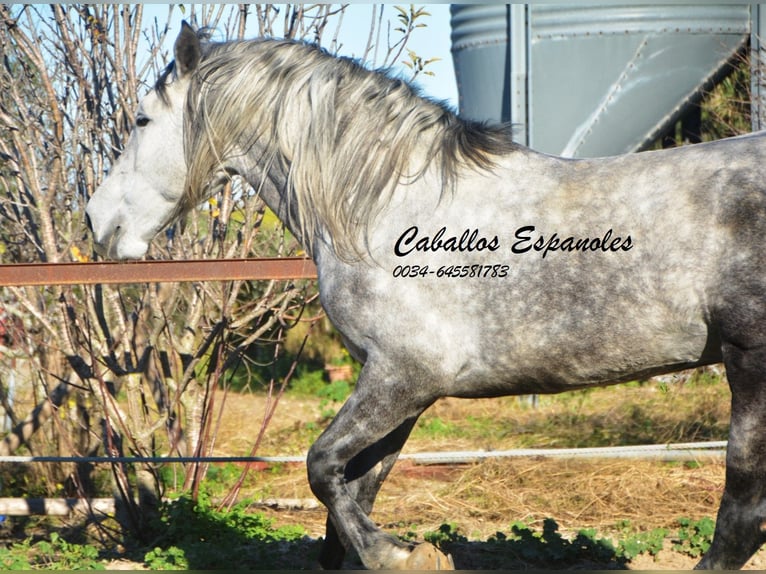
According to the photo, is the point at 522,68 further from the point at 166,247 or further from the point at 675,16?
the point at 166,247

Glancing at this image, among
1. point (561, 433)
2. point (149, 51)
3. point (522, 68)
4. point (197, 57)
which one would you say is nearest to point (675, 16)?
point (522, 68)

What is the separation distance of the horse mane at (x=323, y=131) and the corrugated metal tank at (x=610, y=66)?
14.4 feet

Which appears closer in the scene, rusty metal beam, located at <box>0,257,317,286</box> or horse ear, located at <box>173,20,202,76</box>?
horse ear, located at <box>173,20,202,76</box>

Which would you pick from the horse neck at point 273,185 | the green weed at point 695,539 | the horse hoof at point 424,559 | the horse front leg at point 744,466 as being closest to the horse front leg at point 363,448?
the horse hoof at point 424,559

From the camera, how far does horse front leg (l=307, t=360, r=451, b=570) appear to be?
2775 millimetres

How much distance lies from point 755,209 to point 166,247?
313cm

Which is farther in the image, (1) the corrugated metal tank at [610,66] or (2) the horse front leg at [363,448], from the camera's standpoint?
(1) the corrugated metal tank at [610,66]

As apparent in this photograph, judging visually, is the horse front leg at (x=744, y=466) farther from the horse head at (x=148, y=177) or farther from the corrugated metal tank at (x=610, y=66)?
the corrugated metal tank at (x=610, y=66)

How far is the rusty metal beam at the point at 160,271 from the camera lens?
379 cm

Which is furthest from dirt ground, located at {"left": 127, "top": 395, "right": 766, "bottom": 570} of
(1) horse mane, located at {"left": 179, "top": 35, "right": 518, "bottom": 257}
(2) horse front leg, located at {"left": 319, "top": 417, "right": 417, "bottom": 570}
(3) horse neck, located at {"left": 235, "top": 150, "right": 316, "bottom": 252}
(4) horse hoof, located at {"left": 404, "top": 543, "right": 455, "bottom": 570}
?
(1) horse mane, located at {"left": 179, "top": 35, "right": 518, "bottom": 257}

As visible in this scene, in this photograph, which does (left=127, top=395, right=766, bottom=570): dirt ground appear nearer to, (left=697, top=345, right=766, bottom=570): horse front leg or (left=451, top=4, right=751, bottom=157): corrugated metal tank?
(left=697, top=345, right=766, bottom=570): horse front leg

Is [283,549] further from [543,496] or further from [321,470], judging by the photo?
[543,496]

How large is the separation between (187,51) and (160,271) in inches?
41.5

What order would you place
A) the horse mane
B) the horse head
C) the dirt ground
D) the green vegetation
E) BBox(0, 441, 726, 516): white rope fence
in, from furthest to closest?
the dirt ground → BBox(0, 441, 726, 516): white rope fence → the green vegetation → the horse head → the horse mane
